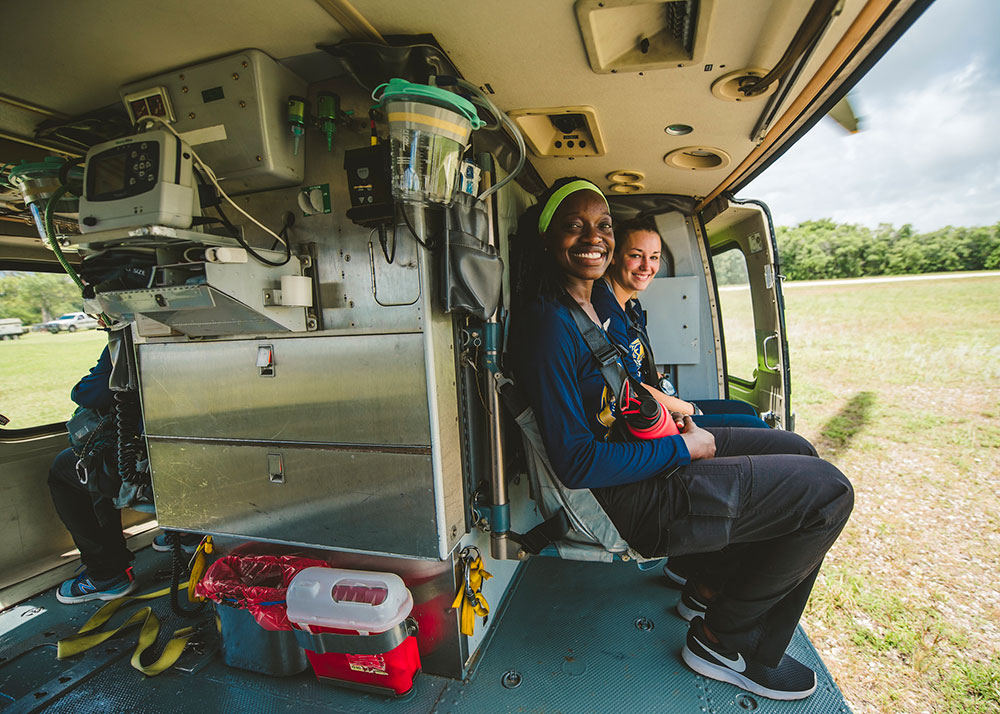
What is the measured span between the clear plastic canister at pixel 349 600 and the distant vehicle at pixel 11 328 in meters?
3.55

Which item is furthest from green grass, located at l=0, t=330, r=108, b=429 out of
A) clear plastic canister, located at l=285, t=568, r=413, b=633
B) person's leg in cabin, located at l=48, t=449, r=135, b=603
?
clear plastic canister, located at l=285, t=568, r=413, b=633

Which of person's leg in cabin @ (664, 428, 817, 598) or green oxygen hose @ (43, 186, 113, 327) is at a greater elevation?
green oxygen hose @ (43, 186, 113, 327)

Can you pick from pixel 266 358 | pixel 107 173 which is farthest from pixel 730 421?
pixel 107 173

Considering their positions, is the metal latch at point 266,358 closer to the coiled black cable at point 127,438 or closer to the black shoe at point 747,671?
the coiled black cable at point 127,438

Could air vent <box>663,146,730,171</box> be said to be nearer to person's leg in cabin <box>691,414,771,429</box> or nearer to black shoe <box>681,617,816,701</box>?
person's leg in cabin <box>691,414,771,429</box>

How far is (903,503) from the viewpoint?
5.41 meters

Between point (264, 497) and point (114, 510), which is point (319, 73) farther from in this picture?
point (114, 510)

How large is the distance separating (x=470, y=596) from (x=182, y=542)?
291cm

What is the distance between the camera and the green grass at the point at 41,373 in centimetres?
364

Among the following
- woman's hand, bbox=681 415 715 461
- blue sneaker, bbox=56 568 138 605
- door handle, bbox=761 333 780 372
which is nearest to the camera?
woman's hand, bbox=681 415 715 461

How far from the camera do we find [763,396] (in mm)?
4023

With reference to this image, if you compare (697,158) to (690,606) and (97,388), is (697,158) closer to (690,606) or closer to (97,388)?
(690,606)

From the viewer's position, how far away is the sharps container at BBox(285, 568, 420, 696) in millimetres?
1931

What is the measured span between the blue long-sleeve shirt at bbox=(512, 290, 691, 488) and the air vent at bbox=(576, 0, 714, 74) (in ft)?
3.28
